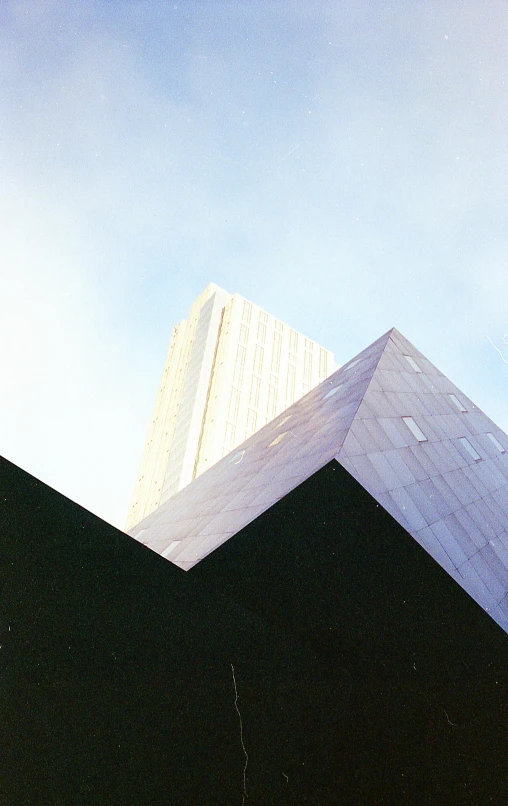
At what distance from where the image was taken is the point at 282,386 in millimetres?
70500

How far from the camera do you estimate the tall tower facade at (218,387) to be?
61.7 m

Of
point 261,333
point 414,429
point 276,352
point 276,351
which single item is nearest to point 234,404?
point 276,352

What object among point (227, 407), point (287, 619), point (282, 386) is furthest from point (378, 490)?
point (282, 386)

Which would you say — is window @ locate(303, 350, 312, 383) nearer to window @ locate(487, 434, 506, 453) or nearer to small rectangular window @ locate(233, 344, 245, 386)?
small rectangular window @ locate(233, 344, 245, 386)

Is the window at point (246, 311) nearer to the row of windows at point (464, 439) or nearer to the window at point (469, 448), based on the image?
the row of windows at point (464, 439)

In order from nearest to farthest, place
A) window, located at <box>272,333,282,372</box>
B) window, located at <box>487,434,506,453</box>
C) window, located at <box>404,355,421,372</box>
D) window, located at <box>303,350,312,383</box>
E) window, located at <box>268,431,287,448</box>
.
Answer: window, located at <box>268,431,287,448</box>, window, located at <box>404,355,421,372</box>, window, located at <box>487,434,506,453</box>, window, located at <box>272,333,282,372</box>, window, located at <box>303,350,312,383</box>

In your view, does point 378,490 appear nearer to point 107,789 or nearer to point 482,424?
point 107,789

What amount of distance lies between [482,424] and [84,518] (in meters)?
15.8

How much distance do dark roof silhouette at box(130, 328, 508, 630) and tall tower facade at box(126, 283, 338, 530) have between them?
45.1 metres

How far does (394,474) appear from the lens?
8.59m

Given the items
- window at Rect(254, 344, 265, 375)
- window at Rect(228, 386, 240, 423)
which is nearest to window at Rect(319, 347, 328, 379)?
window at Rect(254, 344, 265, 375)

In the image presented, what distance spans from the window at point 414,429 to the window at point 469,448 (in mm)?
2874

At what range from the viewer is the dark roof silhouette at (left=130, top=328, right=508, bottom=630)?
312 inches

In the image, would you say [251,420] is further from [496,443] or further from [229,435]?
[496,443]
